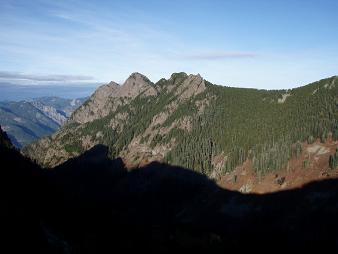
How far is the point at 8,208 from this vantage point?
90.9 m

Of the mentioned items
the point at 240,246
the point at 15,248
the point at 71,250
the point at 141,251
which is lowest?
the point at 240,246

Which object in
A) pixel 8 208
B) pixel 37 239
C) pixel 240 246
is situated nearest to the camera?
pixel 37 239

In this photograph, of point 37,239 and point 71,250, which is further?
point 71,250

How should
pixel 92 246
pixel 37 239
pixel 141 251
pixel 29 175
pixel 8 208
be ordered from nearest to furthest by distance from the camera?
pixel 37 239, pixel 8 208, pixel 92 246, pixel 141 251, pixel 29 175

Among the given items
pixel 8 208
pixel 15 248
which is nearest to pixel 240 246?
pixel 8 208

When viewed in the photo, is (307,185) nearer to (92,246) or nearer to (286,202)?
(286,202)

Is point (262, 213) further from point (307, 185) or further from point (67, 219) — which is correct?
point (67, 219)

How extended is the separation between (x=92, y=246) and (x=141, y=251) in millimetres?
15243

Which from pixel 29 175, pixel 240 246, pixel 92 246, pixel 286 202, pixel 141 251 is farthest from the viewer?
pixel 286 202

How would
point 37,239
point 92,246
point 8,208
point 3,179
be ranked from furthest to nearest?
point 3,179
point 92,246
point 8,208
point 37,239

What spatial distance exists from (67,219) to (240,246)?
61344 mm

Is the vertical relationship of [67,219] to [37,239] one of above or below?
below

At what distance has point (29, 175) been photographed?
590 feet

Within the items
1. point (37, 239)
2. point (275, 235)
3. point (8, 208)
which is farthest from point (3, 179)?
point (275, 235)
